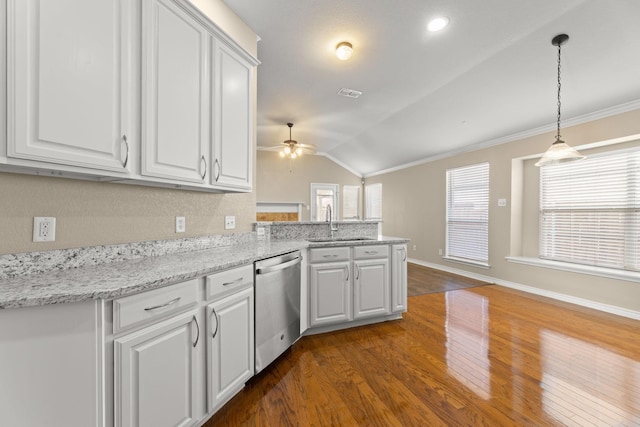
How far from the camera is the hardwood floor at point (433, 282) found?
4.43 metres

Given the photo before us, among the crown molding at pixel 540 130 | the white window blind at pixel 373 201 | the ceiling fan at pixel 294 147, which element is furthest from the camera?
the white window blind at pixel 373 201

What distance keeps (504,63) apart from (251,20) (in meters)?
2.81

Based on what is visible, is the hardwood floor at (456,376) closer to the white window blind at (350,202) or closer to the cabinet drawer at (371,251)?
the cabinet drawer at (371,251)

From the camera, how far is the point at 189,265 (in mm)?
1514

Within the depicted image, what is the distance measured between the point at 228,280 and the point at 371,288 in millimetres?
1766

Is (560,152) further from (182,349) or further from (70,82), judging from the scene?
(70,82)

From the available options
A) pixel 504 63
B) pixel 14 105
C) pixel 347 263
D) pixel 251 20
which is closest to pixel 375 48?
pixel 251 20

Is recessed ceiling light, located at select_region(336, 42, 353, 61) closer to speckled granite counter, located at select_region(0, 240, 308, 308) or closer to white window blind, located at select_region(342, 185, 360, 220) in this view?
speckled granite counter, located at select_region(0, 240, 308, 308)

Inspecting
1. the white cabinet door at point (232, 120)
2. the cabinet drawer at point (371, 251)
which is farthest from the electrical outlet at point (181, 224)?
the cabinet drawer at point (371, 251)

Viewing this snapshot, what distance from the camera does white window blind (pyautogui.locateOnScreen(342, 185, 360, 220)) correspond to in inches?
333

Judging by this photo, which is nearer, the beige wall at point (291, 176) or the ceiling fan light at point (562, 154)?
the ceiling fan light at point (562, 154)

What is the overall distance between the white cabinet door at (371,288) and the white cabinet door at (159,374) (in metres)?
1.76

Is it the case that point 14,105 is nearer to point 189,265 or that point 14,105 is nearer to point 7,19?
point 7,19

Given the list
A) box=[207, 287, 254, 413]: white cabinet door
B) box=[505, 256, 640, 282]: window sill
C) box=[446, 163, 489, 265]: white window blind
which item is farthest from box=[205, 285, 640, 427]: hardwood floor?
box=[446, 163, 489, 265]: white window blind
